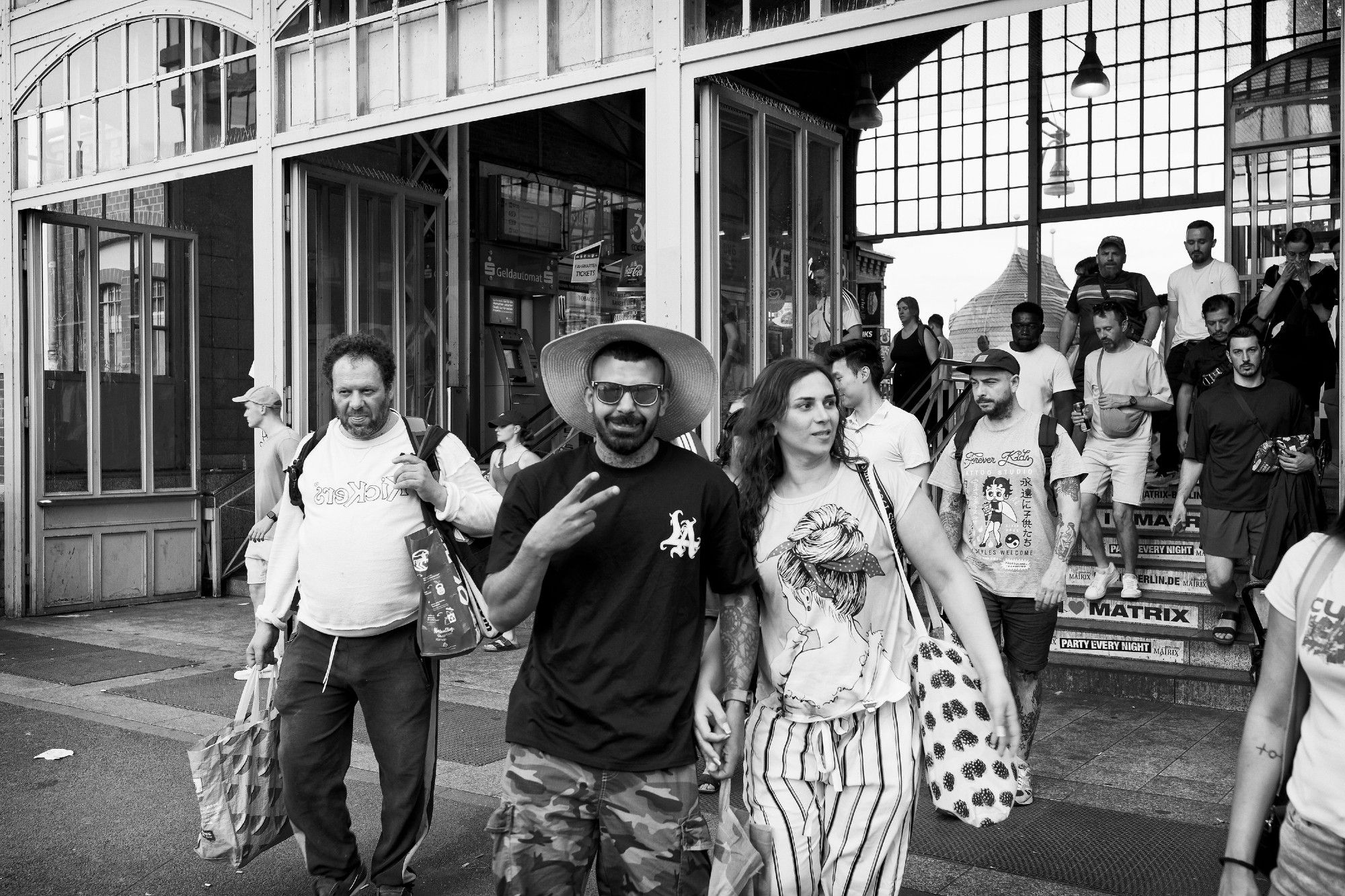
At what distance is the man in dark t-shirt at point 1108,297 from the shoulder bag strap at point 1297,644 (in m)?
7.05

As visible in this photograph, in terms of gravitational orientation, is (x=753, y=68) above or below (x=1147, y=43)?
below

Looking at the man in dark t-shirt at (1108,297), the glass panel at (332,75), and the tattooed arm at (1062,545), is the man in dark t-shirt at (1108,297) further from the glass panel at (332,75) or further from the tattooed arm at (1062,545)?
the glass panel at (332,75)

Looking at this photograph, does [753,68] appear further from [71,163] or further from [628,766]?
[71,163]

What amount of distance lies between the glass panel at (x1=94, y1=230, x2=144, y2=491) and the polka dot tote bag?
35.9 ft

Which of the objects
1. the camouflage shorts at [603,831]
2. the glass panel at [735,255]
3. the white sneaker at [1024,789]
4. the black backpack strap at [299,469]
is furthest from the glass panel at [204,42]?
the camouflage shorts at [603,831]

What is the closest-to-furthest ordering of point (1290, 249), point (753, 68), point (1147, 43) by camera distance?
point (753, 68)
point (1290, 249)
point (1147, 43)

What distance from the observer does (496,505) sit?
4121 mm

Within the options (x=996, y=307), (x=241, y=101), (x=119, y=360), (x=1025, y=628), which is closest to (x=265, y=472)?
(x=241, y=101)

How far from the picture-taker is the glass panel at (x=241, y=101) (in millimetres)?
9250

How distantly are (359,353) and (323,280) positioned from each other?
6.60 m

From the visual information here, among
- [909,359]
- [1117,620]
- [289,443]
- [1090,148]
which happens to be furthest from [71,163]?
[1090,148]

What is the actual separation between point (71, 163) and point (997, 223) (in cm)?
1106

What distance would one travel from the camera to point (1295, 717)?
228 centimetres

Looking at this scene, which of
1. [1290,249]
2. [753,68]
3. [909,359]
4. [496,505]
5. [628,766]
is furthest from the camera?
[909,359]
